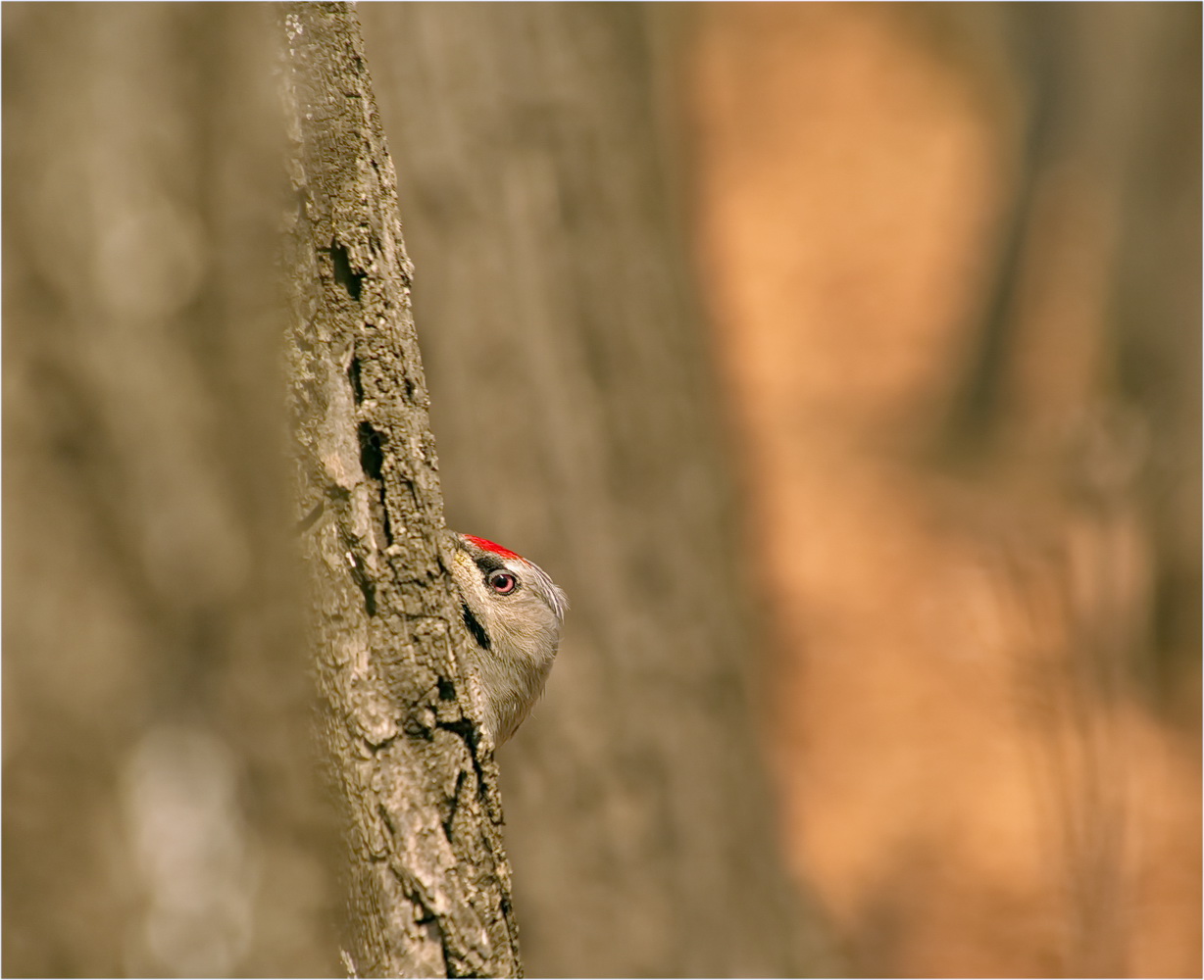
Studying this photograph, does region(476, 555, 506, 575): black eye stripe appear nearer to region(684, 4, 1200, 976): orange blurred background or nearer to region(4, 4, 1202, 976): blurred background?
region(4, 4, 1202, 976): blurred background

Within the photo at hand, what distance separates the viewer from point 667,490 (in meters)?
5.04

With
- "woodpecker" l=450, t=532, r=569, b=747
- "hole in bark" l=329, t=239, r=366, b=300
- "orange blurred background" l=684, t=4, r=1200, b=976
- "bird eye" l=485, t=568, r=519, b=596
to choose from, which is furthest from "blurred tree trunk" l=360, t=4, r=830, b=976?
"hole in bark" l=329, t=239, r=366, b=300

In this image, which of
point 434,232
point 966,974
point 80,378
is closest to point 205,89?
point 80,378

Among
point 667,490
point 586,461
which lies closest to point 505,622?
point 586,461

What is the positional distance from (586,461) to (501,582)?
7.96ft

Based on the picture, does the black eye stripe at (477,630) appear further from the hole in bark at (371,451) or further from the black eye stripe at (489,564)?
the hole in bark at (371,451)

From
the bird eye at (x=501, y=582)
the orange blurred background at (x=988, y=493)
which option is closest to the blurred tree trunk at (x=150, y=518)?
the bird eye at (x=501, y=582)

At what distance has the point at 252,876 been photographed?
4.16ft

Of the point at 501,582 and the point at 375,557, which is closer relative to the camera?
the point at 375,557

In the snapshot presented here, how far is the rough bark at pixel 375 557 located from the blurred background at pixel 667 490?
6 cm

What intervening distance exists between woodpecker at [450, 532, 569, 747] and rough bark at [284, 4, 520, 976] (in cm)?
75

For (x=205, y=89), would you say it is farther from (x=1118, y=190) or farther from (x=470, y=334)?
(x=1118, y=190)

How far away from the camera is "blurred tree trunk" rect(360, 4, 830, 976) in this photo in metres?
4.51

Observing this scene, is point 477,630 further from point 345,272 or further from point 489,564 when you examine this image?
point 345,272
